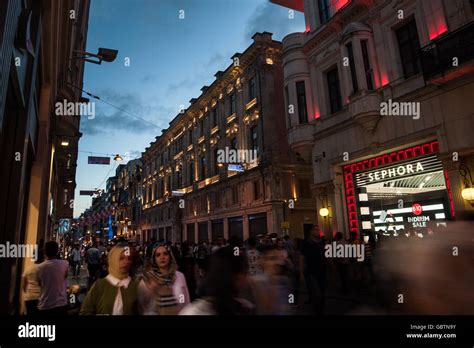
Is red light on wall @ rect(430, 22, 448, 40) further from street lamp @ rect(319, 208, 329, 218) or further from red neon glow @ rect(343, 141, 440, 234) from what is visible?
street lamp @ rect(319, 208, 329, 218)

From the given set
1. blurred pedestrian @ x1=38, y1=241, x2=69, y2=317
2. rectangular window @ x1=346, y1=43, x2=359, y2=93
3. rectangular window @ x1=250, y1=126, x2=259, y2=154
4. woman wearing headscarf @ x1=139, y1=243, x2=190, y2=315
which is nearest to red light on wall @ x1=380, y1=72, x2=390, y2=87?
rectangular window @ x1=346, y1=43, x2=359, y2=93

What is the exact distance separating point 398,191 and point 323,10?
10.6m

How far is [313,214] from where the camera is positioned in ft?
79.4

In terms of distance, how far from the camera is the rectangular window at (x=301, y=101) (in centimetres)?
1717

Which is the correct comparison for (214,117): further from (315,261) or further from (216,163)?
(315,261)

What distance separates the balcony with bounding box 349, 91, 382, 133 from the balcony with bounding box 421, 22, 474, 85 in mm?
2317

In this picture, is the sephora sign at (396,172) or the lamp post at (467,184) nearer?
the lamp post at (467,184)

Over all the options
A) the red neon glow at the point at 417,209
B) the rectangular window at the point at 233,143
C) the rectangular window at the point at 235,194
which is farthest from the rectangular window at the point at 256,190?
the red neon glow at the point at 417,209

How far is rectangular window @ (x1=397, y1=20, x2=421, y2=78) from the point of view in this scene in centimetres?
1213

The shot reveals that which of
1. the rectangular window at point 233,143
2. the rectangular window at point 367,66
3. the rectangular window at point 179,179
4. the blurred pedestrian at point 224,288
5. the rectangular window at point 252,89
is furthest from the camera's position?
the rectangular window at point 179,179

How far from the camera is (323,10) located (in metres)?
16.7

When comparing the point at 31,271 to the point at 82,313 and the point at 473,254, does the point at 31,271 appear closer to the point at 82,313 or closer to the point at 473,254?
the point at 82,313

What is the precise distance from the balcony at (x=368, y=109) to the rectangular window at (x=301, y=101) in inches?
163

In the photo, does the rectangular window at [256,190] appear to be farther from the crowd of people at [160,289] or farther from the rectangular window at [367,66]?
the crowd of people at [160,289]
